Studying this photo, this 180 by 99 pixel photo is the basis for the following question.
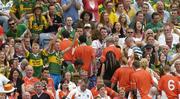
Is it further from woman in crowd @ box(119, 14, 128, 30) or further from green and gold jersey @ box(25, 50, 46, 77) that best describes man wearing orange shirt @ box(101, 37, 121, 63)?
woman in crowd @ box(119, 14, 128, 30)

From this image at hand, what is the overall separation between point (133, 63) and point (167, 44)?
9.50 feet

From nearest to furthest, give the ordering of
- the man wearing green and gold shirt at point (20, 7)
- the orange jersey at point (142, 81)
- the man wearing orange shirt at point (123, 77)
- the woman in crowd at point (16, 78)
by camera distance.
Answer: the woman in crowd at point (16, 78) < the orange jersey at point (142, 81) < the man wearing orange shirt at point (123, 77) < the man wearing green and gold shirt at point (20, 7)

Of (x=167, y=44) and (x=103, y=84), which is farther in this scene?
(x=167, y=44)

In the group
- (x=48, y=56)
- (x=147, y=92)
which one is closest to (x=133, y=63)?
(x=147, y=92)

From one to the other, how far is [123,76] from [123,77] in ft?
0.08

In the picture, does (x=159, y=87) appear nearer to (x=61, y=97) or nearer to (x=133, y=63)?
(x=133, y=63)

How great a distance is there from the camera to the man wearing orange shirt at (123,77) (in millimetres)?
23047

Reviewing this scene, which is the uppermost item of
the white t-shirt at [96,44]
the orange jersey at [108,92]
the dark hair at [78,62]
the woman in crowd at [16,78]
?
the white t-shirt at [96,44]

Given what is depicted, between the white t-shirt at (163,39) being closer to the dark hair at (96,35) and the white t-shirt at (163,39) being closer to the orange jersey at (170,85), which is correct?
the dark hair at (96,35)

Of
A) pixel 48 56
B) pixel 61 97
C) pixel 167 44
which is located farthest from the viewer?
pixel 167 44

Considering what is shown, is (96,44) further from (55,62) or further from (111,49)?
(55,62)

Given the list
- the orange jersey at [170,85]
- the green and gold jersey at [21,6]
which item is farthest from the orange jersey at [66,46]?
the orange jersey at [170,85]

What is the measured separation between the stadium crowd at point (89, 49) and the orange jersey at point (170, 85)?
0.9 inches

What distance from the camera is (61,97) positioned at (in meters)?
22.4
